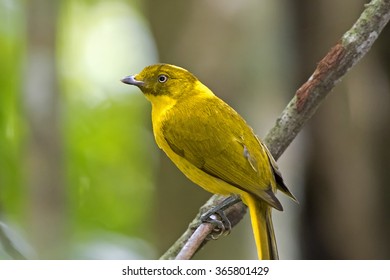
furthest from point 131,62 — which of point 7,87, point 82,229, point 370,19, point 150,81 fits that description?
point 370,19

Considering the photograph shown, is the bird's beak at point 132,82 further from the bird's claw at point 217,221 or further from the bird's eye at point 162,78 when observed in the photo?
the bird's claw at point 217,221

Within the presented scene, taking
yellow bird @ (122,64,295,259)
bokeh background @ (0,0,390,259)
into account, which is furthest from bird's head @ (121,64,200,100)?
bokeh background @ (0,0,390,259)

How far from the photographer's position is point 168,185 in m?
2.40

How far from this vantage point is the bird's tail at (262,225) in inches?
72.6

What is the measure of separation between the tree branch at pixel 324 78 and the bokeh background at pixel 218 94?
12.1 inches

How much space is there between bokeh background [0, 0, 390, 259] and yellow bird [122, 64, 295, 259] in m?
0.23

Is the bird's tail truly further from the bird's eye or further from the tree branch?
the bird's eye

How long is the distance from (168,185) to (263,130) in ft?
1.19

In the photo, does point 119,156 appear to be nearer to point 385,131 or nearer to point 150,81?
point 150,81

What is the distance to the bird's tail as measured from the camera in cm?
184

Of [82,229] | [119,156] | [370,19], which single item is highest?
[370,19]

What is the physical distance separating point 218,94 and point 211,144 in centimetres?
42

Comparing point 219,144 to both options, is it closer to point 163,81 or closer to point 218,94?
point 163,81

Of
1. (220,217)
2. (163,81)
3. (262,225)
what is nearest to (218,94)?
(163,81)
